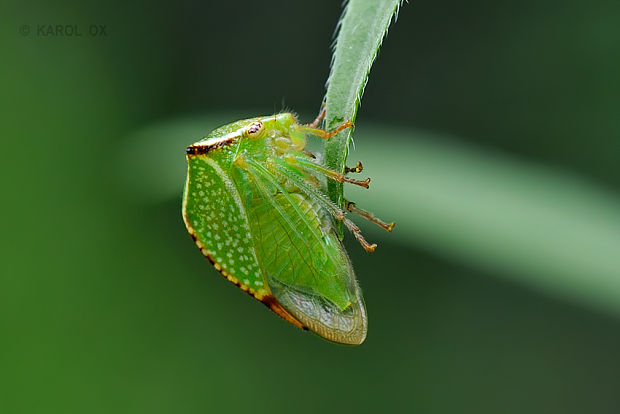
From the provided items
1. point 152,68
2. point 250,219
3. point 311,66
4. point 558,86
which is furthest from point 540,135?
point 250,219

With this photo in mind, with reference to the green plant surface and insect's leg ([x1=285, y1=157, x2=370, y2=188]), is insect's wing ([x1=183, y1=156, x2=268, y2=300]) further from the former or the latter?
the green plant surface

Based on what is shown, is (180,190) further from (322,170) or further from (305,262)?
(322,170)

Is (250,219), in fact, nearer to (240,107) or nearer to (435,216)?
→ (435,216)

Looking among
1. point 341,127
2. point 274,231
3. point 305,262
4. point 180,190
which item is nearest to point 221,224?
point 274,231

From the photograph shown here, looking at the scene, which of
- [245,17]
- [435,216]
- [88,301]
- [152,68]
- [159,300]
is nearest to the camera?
[435,216]

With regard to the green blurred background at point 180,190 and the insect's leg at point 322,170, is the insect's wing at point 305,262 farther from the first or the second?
the green blurred background at point 180,190

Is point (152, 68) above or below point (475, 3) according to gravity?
below
